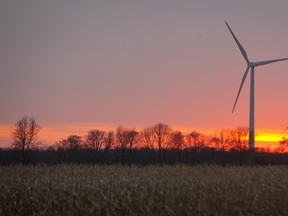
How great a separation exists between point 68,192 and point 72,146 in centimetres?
9668

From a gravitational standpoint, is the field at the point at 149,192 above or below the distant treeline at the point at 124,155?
below

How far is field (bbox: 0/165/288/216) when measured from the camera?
19.0 m

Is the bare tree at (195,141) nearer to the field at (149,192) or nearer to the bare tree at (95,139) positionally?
the bare tree at (95,139)

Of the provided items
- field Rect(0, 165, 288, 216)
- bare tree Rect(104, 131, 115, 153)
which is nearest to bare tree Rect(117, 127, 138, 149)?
bare tree Rect(104, 131, 115, 153)

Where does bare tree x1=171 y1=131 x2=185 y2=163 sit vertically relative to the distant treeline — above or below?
above

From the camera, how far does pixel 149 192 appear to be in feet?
70.5

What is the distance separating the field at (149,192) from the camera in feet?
62.2

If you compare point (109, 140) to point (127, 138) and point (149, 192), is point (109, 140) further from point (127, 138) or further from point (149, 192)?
point (149, 192)

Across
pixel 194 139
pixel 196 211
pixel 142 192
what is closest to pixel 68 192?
pixel 142 192

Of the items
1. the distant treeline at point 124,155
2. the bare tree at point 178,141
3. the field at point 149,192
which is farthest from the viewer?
the bare tree at point 178,141

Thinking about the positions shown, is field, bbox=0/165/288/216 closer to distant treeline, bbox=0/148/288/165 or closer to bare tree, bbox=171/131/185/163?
distant treeline, bbox=0/148/288/165

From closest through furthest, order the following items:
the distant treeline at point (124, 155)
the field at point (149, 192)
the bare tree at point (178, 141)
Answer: the field at point (149, 192) → the distant treeline at point (124, 155) → the bare tree at point (178, 141)

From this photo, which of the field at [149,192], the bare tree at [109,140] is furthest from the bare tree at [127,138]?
the field at [149,192]

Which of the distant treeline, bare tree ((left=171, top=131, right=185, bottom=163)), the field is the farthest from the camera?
bare tree ((left=171, top=131, right=185, bottom=163))
